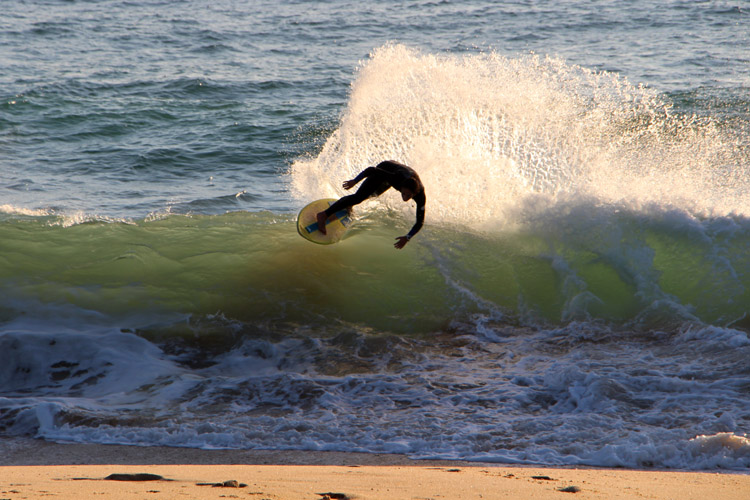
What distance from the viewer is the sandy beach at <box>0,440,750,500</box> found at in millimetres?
4285

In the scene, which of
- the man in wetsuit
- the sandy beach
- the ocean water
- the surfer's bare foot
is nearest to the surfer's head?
the man in wetsuit

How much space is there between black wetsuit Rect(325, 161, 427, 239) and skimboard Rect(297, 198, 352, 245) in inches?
37.6

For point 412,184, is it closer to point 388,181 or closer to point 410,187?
point 410,187

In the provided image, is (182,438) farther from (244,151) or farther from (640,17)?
(640,17)

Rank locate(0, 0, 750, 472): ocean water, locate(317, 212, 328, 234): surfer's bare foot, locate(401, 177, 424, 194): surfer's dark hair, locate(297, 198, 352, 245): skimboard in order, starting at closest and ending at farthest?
locate(0, 0, 750, 472): ocean water
locate(401, 177, 424, 194): surfer's dark hair
locate(317, 212, 328, 234): surfer's bare foot
locate(297, 198, 352, 245): skimboard

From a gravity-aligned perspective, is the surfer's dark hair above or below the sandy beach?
above

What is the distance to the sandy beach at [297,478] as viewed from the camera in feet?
14.1

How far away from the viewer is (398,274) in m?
9.92

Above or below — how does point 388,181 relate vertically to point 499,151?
below

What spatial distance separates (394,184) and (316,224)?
1.78 meters

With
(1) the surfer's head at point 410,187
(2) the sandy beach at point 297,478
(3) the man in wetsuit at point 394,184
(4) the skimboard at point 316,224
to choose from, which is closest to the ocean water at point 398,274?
(2) the sandy beach at point 297,478

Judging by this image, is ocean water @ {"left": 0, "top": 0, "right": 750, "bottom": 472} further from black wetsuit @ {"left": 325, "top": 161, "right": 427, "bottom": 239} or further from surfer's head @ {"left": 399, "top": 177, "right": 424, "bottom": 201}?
surfer's head @ {"left": 399, "top": 177, "right": 424, "bottom": 201}

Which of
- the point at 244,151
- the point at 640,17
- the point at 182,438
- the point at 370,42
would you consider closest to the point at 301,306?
the point at 182,438

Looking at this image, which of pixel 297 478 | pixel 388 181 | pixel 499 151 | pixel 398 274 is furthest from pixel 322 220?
pixel 297 478
